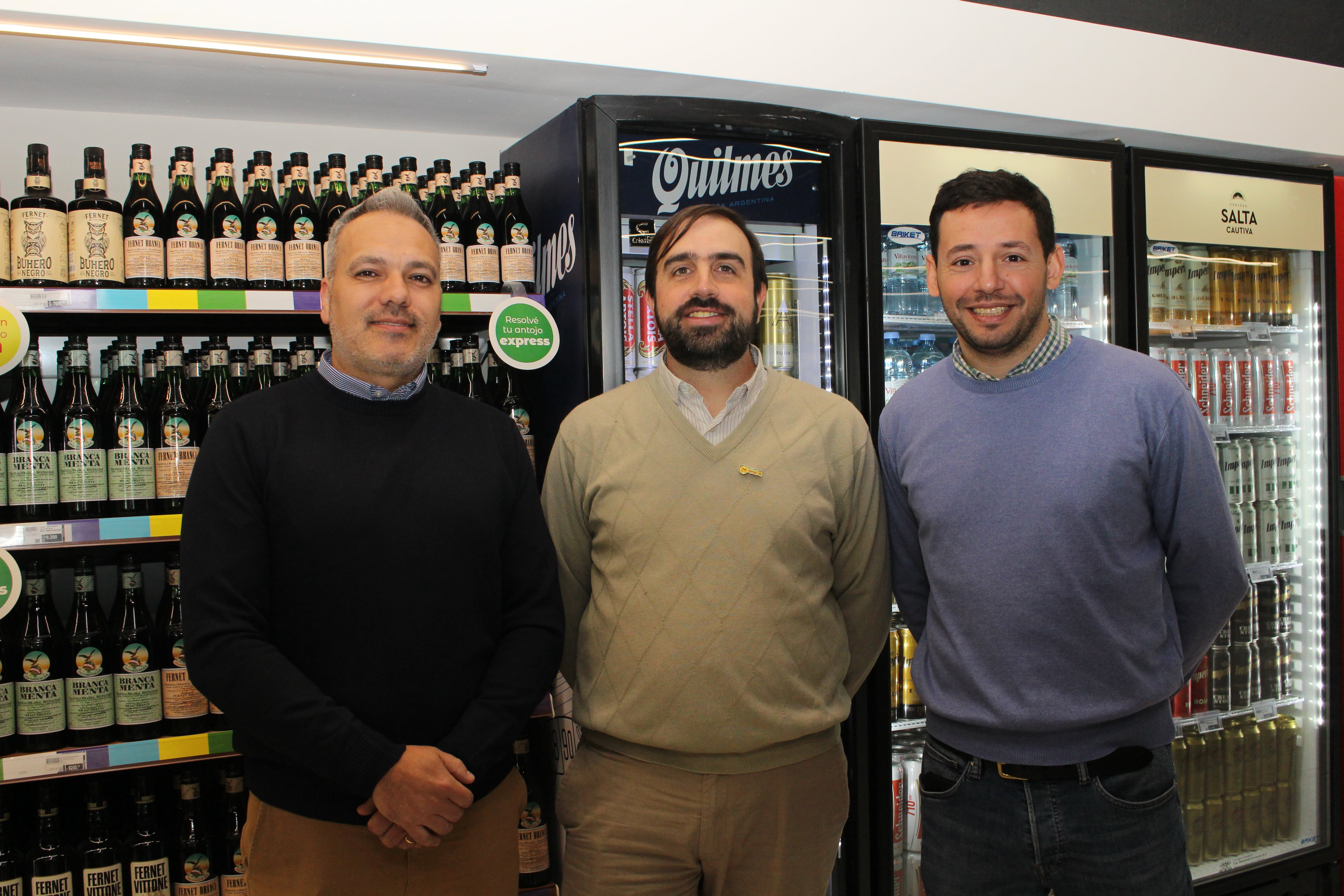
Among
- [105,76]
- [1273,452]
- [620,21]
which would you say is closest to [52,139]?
[105,76]

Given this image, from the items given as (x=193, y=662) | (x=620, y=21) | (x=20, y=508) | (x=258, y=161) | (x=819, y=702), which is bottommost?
(x=819, y=702)

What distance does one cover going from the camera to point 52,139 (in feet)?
9.07

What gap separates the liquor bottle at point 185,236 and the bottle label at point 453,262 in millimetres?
621

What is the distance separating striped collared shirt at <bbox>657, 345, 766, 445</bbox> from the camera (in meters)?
1.95

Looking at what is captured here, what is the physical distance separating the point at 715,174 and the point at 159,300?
152 cm

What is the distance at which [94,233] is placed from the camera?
7.64ft

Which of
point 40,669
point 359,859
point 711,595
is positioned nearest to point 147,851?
point 40,669

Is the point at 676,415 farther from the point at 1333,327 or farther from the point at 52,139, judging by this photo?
the point at 1333,327

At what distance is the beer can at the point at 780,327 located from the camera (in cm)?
287

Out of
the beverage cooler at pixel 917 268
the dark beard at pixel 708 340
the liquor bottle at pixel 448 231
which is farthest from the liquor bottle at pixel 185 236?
the beverage cooler at pixel 917 268

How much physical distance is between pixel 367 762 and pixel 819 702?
88cm

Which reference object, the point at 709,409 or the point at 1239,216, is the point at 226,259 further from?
the point at 1239,216

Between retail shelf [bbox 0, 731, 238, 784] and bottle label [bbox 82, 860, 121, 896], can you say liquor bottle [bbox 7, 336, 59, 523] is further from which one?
bottle label [bbox 82, 860, 121, 896]

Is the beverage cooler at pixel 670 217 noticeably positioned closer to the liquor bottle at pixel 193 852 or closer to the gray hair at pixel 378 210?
the gray hair at pixel 378 210
